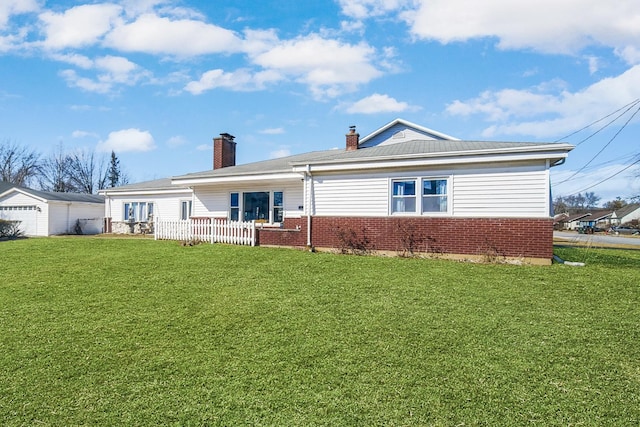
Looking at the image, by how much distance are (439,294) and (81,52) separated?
561 inches

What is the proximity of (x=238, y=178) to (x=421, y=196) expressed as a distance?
8291 millimetres

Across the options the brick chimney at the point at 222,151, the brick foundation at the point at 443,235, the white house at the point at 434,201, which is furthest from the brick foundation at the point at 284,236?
the brick chimney at the point at 222,151

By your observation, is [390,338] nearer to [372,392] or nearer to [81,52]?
[372,392]

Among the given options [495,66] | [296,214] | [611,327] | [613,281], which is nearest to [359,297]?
[611,327]

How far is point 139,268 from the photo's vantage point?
940 cm

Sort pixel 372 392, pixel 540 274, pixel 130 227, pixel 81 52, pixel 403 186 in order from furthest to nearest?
pixel 130 227 < pixel 81 52 < pixel 403 186 < pixel 540 274 < pixel 372 392

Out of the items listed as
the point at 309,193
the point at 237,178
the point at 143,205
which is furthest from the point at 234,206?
the point at 143,205

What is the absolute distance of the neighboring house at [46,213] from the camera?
2366 centimetres

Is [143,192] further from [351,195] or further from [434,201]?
[434,201]

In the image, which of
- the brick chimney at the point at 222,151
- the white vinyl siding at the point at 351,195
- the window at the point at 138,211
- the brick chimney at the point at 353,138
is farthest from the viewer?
the window at the point at 138,211

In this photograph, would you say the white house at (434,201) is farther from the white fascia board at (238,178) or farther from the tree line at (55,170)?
the tree line at (55,170)

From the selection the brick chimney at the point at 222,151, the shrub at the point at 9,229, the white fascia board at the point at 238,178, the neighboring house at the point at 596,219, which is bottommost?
the shrub at the point at 9,229

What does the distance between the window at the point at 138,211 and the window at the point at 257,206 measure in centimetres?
859

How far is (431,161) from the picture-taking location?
11.6 m
